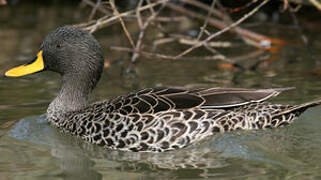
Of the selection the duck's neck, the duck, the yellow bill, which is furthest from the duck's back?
the yellow bill

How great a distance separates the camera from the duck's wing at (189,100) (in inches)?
265

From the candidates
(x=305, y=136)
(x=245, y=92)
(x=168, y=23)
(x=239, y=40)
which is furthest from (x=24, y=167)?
(x=168, y=23)

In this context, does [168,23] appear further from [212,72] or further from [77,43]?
[77,43]

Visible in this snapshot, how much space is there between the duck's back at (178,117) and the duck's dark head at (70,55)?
0.77 meters

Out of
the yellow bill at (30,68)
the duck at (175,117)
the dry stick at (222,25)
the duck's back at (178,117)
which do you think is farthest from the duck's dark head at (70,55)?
the dry stick at (222,25)

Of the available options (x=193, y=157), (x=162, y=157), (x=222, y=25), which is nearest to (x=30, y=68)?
(x=162, y=157)

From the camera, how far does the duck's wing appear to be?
22.1ft

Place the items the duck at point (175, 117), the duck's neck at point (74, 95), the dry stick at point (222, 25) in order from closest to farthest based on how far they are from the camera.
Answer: the duck at point (175, 117) → the duck's neck at point (74, 95) → the dry stick at point (222, 25)

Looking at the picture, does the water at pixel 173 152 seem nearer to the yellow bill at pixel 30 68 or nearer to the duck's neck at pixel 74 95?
the duck's neck at pixel 74 95

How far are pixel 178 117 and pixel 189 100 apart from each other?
23 centimetres

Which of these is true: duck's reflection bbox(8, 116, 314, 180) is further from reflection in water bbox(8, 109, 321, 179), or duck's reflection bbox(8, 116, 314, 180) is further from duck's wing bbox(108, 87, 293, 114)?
duck's wing bbox(108, 87, 293, 114)

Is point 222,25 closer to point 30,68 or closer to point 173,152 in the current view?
point 30,68

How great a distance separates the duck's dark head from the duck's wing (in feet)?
2.60

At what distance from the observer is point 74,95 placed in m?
7.60
